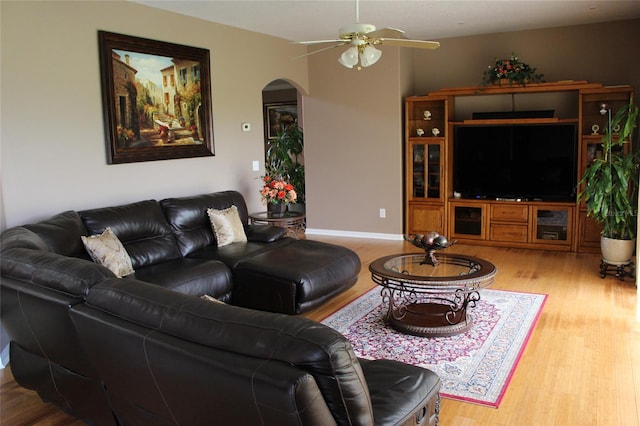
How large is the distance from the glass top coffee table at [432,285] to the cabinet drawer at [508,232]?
2455 millimetres

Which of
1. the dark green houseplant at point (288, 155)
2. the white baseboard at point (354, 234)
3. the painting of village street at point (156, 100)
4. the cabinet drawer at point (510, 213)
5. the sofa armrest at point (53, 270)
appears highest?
the painting of village street at point (156, 100)

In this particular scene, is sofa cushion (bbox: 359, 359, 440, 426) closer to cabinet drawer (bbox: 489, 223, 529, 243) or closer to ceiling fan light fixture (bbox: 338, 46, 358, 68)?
ceiling fan light fixture (bbox: 338, 46, 358, 68)

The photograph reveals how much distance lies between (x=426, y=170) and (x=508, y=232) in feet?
4.20

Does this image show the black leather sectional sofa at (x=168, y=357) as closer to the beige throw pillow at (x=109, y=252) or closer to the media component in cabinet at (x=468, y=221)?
the beige throw pillow at (x=109, y=252)

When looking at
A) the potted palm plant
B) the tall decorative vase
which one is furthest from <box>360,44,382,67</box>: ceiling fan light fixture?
the potted palm plant

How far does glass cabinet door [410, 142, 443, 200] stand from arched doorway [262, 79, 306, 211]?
1840 mm

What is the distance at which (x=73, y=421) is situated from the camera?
9.50 ft

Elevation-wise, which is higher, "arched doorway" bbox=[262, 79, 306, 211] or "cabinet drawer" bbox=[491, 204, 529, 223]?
"arched doorway" bbox=[262, 79, 306, 211]

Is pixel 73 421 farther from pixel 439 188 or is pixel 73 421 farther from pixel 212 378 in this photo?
pixel 439 188

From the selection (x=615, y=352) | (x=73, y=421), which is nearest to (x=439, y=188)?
(x=615, y=352)

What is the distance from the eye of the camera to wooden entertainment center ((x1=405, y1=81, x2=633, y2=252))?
6.22 meters

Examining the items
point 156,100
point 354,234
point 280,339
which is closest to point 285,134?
point 354,234

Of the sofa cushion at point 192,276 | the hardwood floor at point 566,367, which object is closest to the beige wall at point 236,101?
the sofa cushion at point 192,276

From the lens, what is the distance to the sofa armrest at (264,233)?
5.15 meters
